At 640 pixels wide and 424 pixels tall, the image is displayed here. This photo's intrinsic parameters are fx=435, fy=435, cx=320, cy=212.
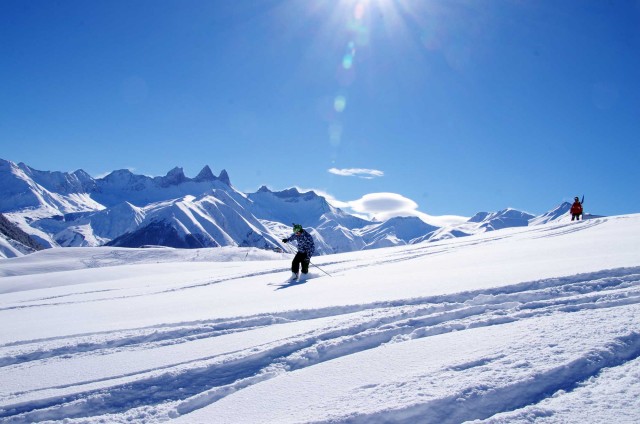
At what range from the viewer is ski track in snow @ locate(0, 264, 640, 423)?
4.23 m

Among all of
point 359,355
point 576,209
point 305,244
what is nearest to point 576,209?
point 576,209

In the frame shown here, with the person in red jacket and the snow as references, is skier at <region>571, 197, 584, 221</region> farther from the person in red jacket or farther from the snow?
the snow

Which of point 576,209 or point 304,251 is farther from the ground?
point 576,209

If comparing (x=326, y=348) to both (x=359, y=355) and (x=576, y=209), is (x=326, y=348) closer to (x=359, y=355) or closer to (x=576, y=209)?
(x=359, y=355)

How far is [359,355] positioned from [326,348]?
480 millimetres

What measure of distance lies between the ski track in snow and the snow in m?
0.02

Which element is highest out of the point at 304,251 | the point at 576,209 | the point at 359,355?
the point at 576,209

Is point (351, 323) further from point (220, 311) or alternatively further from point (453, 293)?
point (220, 311)

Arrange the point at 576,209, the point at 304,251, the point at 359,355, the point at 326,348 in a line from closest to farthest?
the point at 359,355 → the point at 326,348 → the point at 304,251 → the point at 576,209

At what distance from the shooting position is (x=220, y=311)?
850 centimetres

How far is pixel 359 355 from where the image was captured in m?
5.39

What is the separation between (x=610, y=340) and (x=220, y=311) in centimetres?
636

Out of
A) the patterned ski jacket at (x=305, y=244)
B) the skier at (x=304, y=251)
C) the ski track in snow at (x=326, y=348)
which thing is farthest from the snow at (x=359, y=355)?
the patterned ski jacket at (x=305, y=244)

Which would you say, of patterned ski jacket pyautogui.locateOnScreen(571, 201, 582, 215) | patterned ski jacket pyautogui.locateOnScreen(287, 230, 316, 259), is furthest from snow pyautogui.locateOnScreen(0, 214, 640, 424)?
patterned ski jacket pyautogui.locateOnScreen(571, 201, 582, 215)
